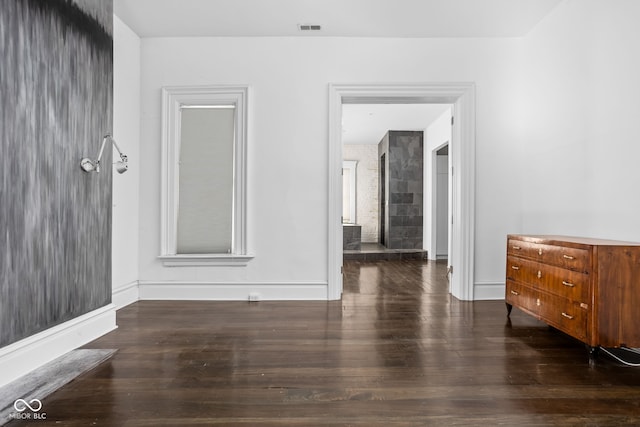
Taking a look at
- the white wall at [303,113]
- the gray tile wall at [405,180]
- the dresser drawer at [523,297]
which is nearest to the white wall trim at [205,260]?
the white wall at [303,113]

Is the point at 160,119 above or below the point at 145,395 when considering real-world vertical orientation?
above

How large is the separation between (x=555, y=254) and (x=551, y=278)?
0.60ft

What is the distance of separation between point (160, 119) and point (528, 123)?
13.0ft

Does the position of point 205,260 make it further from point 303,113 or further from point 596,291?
point 596,291

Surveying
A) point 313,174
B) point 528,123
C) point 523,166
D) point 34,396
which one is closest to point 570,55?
point 528,123

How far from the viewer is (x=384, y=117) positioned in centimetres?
723

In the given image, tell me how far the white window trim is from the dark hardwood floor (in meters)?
0.69

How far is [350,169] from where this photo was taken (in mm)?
10250

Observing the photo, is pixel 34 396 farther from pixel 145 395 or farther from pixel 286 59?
pixel 286 59

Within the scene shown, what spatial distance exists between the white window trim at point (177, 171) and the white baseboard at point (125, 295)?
395 mm

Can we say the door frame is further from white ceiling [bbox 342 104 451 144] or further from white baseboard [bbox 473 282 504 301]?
white ceiling [bbox 342 104 451 144]

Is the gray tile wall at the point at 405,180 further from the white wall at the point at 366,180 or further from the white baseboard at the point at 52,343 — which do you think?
the white baseboard at the point at 52,343

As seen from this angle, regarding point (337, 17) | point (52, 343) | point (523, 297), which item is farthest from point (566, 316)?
point (52, 343)

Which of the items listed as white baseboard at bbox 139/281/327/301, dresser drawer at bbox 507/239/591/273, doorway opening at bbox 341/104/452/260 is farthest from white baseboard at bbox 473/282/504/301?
doorway opening at bbox 341/104/452/260
